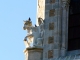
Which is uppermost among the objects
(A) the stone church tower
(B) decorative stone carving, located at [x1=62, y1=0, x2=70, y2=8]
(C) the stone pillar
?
(B) decorative stone carving, located at [x1=62, y1=0, x2=70, y2=8]

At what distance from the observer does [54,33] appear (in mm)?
31234

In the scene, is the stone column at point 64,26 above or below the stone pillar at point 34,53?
A: above

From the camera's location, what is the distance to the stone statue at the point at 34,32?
3133cm

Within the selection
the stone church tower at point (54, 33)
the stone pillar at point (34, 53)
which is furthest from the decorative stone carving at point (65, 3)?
the stone pillar at point (34, 53)

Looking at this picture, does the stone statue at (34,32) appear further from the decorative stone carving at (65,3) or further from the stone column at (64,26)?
the decorative stone carving at (65,3)

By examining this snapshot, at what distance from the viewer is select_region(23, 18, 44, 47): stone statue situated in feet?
103

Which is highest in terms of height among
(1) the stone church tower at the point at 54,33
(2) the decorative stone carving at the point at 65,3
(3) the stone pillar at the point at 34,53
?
(2) the decorative stone carving at the point at 65,3

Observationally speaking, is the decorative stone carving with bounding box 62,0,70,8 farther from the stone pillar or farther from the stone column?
the stone pillar

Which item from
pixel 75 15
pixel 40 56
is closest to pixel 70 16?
pixel 75 15

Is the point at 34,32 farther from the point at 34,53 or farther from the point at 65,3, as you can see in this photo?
the point at 65,3

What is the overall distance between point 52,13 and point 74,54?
2.13 metres

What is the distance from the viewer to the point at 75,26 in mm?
31438

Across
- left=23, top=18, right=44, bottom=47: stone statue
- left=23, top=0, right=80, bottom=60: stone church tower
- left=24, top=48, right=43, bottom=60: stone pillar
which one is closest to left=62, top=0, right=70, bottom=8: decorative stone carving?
left=23, top=0, right=80, bottom=60: stone church tower

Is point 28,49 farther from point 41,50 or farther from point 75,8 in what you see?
point 75,8
